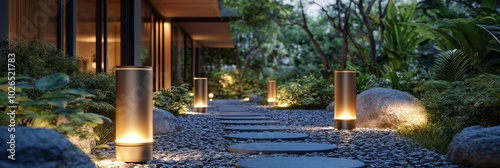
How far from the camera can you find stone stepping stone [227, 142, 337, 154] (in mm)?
5824

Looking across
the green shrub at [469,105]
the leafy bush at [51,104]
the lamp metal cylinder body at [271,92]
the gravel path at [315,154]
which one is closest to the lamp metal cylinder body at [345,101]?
the gravel path at [315,154]

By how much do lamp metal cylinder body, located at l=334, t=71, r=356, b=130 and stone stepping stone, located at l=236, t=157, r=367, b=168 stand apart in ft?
11.1

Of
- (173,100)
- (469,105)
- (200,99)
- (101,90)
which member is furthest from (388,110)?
(200,99)

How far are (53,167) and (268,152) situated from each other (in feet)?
9.70

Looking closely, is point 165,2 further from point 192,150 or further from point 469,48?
point 192,150

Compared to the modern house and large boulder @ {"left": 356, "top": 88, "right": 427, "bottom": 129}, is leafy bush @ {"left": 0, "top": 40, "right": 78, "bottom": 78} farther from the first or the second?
large boulder @ {"left": 356, "top": 88, "right": 427, "bottom": 129}

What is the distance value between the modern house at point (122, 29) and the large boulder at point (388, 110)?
4.08 m

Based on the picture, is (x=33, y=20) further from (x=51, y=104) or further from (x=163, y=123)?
(x=51, y=104)

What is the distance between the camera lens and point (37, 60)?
606cm

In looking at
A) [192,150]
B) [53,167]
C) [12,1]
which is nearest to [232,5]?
[12,1]

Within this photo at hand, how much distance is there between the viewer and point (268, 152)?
5.80m

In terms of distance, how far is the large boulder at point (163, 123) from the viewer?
25.8 feet

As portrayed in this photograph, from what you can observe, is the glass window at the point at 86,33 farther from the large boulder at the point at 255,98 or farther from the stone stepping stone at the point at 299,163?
the large boulder at the point at 255,98

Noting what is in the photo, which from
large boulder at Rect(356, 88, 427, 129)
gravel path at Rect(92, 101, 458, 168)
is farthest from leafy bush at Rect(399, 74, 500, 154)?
large boulder at Rect(356, 88, 427, 129)
